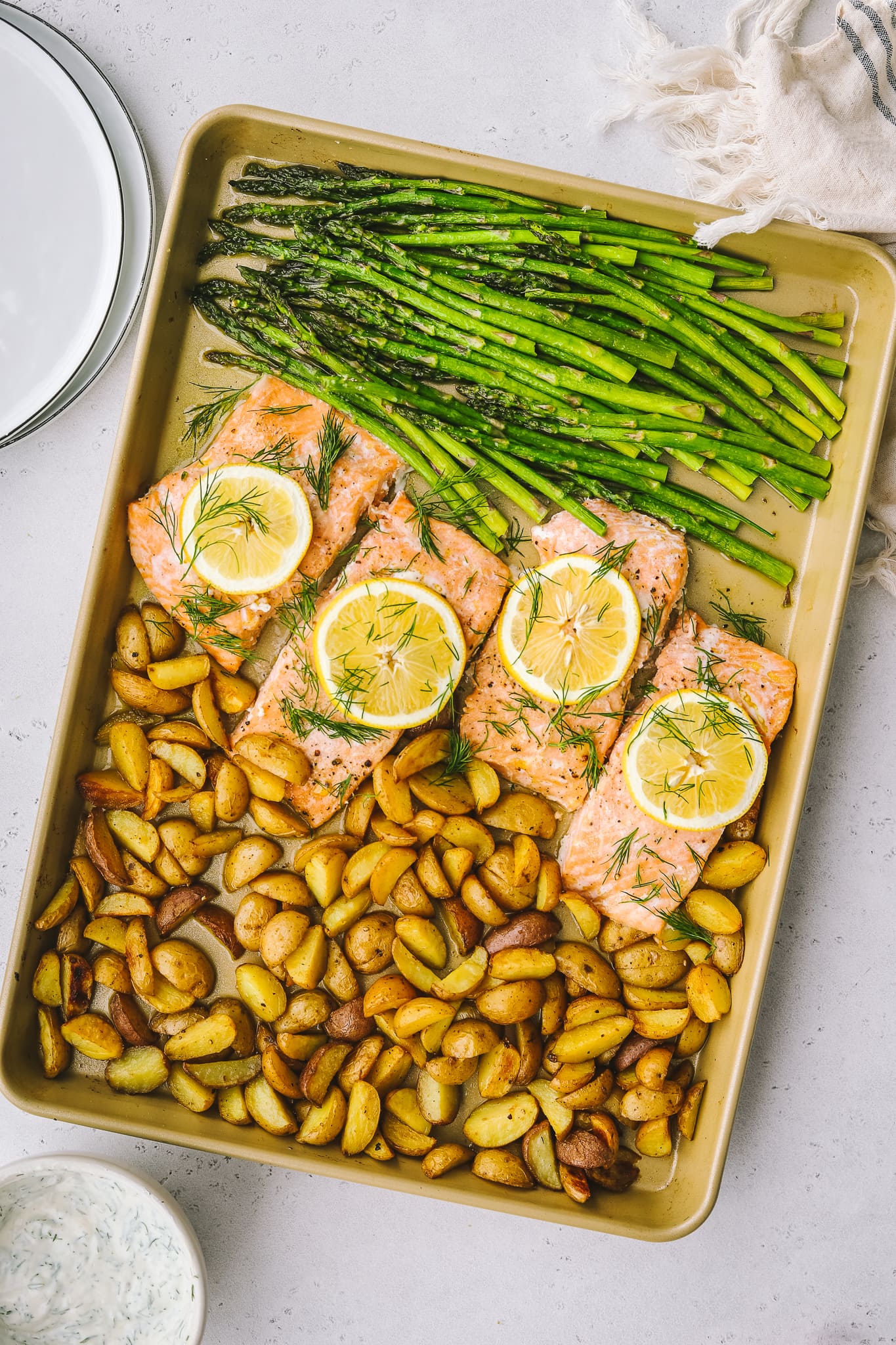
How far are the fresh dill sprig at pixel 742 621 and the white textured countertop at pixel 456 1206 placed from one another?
15.0 inches

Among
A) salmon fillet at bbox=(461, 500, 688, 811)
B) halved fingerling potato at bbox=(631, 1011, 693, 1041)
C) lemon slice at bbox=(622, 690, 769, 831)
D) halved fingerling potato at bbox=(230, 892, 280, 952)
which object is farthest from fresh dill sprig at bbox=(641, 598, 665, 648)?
halved fingerling potato at bbox=(230, 892, 280, 952)

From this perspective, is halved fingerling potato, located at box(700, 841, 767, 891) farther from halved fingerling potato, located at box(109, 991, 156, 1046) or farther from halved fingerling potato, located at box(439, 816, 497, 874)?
halved fingerling potato, located at box(109, 991, 156, 1046)

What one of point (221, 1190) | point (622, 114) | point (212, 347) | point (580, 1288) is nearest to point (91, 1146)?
point (221, 1190)

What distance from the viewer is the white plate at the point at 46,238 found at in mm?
3215

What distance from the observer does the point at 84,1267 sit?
3.11 meters

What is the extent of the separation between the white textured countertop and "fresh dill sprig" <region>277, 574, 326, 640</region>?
891 millimetres

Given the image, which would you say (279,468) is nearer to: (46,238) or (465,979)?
(46,238)

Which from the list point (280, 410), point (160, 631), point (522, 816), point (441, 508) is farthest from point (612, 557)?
point (160, 631)

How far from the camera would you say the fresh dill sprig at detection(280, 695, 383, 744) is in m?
3.05

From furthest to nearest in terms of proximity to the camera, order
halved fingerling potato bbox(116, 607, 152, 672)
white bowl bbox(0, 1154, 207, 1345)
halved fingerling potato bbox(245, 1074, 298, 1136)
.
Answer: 1. halved fingerling potato bbox(116, 607, 152, 672)
2. halved fingerling potato bbox(245, 1074, 298, 1136)
3. white bowl bbox(0, 1154, 207, 1345)

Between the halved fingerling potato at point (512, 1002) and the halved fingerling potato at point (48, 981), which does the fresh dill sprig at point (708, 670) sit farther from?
the halved fingerling potato at point (48, 981)

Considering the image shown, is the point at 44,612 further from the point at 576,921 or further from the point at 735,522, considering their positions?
the point at 735,522

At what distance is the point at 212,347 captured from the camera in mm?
3262

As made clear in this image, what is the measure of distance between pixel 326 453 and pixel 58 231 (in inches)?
53.5
